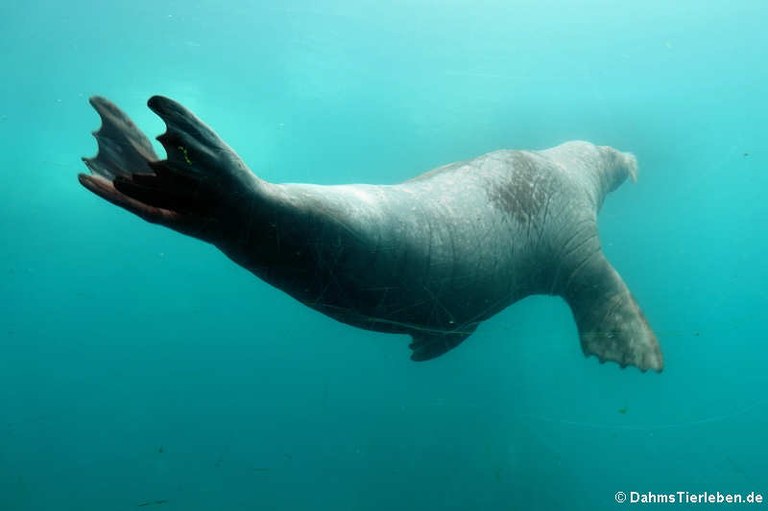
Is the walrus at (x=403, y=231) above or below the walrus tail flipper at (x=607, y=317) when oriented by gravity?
above

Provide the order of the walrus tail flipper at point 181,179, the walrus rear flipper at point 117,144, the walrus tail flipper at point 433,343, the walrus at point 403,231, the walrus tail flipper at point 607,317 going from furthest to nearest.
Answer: the walrus tail flipper at point 607,317
the walrus tail flipper at point 433,343
the walrus rear flipper at point 117,144
the walrus at point 403,231
the walrus tail flipper at point 181,179

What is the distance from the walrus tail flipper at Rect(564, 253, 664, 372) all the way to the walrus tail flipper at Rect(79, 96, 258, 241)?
3.37 meters

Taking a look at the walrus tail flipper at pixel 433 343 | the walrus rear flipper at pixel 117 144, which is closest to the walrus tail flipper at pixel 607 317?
the walrus tail flipper at pixel 433 343

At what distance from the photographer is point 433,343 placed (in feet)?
15.3

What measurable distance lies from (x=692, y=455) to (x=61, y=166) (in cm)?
1287

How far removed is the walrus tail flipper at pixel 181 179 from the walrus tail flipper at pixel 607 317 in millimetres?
3374

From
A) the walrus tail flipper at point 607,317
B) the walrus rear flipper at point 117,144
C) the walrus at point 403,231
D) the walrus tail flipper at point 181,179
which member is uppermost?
the walrus rear flipper at point 117,144

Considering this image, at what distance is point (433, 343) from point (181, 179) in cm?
304

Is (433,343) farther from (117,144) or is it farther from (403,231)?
Answer: (117,144)

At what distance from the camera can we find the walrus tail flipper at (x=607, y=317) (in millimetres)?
4641

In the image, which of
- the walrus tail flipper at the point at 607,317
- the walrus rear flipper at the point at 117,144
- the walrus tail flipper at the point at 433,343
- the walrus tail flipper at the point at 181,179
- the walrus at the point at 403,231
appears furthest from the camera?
the walrus tail flipper at the point at 607,317

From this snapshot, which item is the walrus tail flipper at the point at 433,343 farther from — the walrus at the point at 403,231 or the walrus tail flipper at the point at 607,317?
the walrus tail flipper at the point at 607,317

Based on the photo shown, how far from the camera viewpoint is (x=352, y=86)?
9602 millimetres

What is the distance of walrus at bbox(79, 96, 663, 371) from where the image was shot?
85.0 inches
